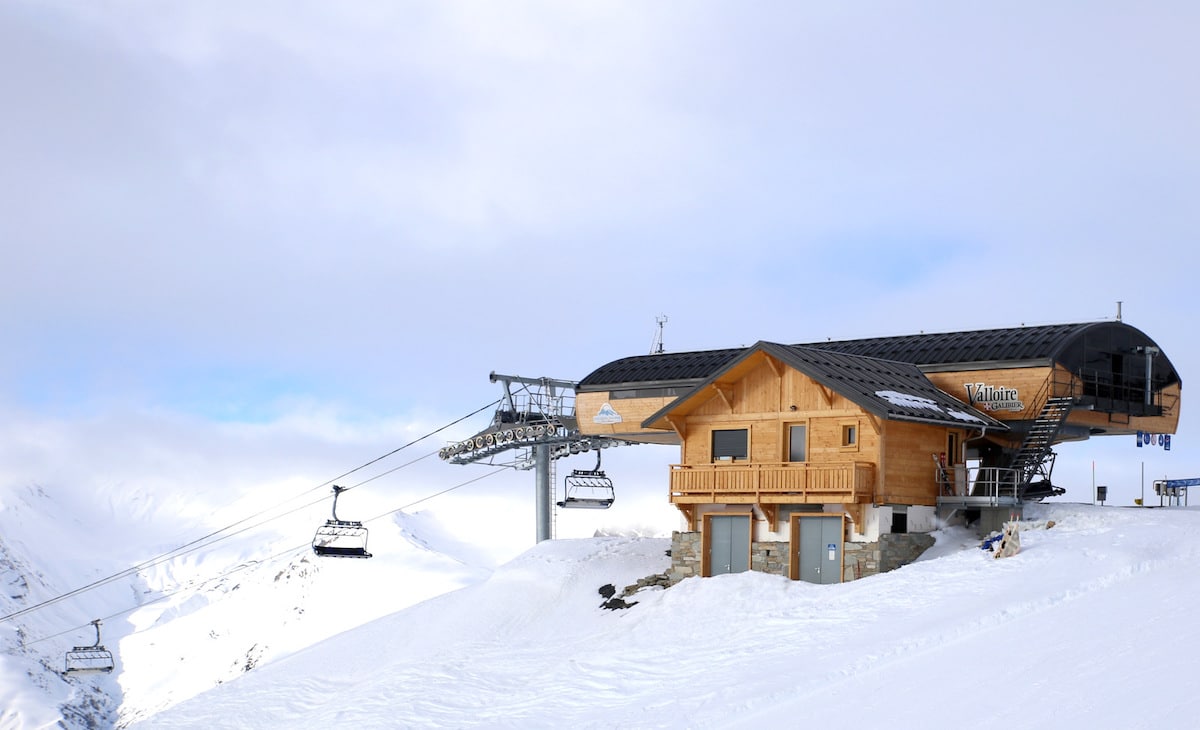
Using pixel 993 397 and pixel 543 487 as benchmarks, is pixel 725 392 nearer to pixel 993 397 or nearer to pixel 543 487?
pixel 993 397

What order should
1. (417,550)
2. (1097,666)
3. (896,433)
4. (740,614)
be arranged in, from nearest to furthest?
(1097,666)
(740,614)
(896,433)
(417,550)

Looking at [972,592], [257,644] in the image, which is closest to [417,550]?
[257,644]

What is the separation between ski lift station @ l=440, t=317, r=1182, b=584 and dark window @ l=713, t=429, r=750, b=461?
43mm

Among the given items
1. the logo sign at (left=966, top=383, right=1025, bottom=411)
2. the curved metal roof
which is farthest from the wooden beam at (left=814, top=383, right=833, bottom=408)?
the logo sign at (left=966, top=383, right=1025, bottom=411)

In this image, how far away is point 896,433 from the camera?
1532 inches

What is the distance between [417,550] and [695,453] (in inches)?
5758

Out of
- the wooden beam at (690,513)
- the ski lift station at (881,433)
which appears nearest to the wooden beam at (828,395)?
the ski lift station at (881,433)

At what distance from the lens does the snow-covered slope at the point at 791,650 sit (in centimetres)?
2312

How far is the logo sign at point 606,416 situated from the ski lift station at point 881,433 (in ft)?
21.8

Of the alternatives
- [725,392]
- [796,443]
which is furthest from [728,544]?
[725,392]

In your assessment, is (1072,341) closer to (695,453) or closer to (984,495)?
(984,495)

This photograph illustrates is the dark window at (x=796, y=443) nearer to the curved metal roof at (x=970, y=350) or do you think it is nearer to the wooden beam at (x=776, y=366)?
the wooden beam at (x=776, y=366)

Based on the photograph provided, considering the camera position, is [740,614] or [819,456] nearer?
[740,614]

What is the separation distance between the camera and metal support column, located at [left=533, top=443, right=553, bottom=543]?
5206cm
